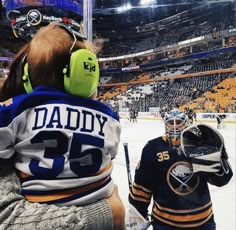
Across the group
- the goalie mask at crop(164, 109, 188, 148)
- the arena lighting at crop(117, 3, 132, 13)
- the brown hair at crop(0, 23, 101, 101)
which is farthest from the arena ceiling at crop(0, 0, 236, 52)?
the brown hair at crop(0, 23, 101, 101)

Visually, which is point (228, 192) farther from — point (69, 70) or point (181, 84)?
point (69, 70)

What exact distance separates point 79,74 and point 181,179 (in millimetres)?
596

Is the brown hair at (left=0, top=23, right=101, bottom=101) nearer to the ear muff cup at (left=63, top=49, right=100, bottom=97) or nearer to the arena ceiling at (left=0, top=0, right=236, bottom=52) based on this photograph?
the ear muff cup at (left=63, top=49, right=100, bottom=97)

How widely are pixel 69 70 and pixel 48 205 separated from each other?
0.43 feet

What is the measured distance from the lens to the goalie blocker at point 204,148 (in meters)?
0.78

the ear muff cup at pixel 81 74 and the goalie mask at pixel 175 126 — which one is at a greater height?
the ear muff cup at pixel 81 74

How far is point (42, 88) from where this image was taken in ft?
1.07

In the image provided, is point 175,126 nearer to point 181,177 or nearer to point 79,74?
point 181,177

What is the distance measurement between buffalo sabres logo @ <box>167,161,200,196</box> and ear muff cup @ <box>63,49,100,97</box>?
550 millimetres

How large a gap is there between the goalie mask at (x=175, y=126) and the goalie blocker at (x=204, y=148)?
Answer: 30 mm

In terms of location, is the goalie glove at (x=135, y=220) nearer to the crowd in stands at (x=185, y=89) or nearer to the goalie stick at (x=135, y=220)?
the goalie stick at (x=135, y=220)

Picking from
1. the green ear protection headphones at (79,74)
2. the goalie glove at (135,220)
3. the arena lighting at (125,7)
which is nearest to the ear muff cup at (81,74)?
the green ear protection headphones at (79,74)

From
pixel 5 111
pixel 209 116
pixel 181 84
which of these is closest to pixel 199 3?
pixel 181 84

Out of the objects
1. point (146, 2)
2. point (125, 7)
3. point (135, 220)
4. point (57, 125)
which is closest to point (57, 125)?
point (57, 125)
